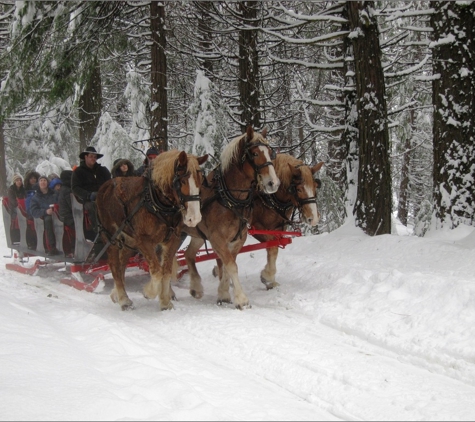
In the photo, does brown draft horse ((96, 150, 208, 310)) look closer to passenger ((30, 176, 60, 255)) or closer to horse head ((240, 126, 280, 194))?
horse head ((240, 126, 280, 194))

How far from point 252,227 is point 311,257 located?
1.41 metres

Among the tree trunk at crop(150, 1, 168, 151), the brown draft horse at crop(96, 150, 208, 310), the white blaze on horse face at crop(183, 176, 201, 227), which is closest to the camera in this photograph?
the white blaze on horse face at crop(183, 176, 201, 227)

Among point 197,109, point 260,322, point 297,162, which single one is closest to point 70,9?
point 197,109

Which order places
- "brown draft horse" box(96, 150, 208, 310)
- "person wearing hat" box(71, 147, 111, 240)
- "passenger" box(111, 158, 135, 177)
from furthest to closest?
"passenger" box(111, 158, 135, 177)
"person wearing hat" box(71, 147, 111, 240)
"brown draft horse" box(96, 150, 208, 310)

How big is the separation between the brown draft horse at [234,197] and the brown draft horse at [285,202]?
0.66 m

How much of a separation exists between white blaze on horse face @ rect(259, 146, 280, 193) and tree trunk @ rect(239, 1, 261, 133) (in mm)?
5170

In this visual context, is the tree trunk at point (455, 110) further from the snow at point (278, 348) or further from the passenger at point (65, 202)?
the passenger at point (65, 202)

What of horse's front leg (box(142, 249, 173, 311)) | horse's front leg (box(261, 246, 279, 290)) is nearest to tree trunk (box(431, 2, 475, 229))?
horse's front leg (box(261, 246, 279, 290))

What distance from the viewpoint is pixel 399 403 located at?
336cm

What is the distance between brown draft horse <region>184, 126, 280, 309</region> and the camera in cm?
611

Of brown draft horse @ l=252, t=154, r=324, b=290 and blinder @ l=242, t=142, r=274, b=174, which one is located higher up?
blinder @ l=242, t=142, r=274, b=174

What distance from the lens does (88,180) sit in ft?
27.6

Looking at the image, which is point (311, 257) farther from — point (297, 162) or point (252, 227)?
point (297, 162)

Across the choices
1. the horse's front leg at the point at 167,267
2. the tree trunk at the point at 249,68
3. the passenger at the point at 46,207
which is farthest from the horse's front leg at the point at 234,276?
the tree trunk at the point at 249,68
